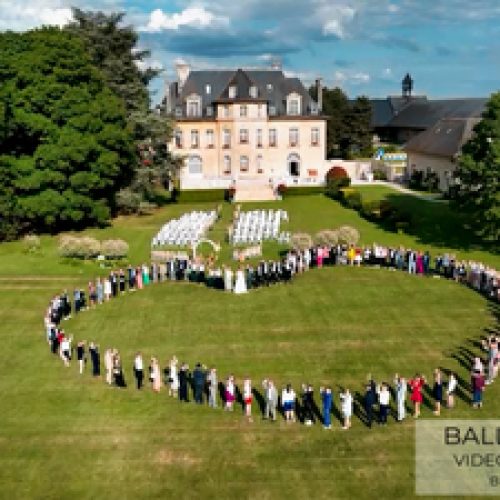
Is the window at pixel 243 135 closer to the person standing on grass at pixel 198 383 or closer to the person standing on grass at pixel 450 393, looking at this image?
the person standing on grass at pixel 198 383

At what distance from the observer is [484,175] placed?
125 ft

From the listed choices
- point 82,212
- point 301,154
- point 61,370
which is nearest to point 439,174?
point 301,154

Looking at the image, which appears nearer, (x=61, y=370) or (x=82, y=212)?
(x=61, y=370)

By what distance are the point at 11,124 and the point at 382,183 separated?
1481 inches

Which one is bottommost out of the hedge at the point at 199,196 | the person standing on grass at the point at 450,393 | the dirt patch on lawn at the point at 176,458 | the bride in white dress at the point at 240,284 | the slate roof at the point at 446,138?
the dirt patch on lawn at the point at 176,458

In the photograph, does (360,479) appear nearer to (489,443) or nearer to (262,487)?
(262,487)

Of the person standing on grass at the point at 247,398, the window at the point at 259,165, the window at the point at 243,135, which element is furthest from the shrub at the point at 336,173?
the person standing on grass at the point at 247,398

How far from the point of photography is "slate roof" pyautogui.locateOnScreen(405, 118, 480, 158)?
60125 mm

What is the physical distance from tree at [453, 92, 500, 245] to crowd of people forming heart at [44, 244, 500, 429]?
510cm

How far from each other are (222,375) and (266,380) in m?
3.29

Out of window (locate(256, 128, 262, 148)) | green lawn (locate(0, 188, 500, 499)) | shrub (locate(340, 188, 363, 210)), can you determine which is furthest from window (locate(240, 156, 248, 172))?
green lawn (locate(0, 188, 500, 499))

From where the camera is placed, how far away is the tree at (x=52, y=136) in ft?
144

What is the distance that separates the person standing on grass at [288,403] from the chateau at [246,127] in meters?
50.8

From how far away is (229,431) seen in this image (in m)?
18.6
